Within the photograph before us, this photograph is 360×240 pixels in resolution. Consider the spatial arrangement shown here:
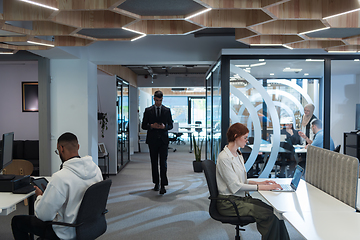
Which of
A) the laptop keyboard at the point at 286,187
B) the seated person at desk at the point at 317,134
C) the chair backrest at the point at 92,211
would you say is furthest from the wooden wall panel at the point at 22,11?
the seated person at desk at the point at 317,134

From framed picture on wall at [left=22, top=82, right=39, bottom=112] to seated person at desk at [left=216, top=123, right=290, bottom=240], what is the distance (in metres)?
5.60

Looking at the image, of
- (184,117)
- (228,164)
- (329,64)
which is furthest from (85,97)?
(184,117)

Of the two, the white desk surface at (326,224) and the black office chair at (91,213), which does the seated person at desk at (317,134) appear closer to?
the white desk surface at (326,224)

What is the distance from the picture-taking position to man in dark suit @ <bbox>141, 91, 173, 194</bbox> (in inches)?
218

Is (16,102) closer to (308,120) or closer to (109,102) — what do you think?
(109,102)

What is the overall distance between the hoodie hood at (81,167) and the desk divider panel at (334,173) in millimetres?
2215

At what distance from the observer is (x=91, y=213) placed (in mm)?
2453

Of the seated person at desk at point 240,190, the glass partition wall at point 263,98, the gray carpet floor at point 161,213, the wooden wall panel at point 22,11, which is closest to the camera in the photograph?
the wooden wall panel at point 22,11

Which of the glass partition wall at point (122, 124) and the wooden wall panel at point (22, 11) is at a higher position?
the wooden wall panel at point (22, 11)

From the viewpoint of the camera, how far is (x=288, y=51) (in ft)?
16.7

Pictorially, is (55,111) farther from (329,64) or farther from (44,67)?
(329,64)

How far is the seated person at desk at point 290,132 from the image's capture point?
511 centimetres

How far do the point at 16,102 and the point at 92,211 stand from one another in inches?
226

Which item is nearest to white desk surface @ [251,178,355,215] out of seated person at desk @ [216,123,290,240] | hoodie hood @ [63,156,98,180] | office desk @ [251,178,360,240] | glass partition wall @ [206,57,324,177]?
office desk @ [251,178,360,240]
